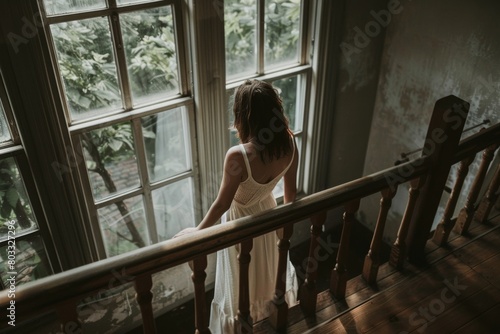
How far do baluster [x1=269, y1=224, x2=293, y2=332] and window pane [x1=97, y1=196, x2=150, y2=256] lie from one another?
5.48 feet

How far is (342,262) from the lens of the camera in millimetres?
1911

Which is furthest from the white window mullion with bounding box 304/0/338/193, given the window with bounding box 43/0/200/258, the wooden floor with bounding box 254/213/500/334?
the wooden floor with bounding box 254/213/500/334

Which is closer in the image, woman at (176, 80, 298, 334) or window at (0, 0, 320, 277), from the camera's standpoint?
woman at (176, 80, 298, 334)

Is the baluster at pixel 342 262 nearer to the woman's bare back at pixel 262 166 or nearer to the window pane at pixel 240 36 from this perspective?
the woman's bare back at pixel 262 166

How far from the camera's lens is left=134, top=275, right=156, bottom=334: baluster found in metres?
1.34

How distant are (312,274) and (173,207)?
182cm

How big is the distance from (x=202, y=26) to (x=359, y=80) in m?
1.64

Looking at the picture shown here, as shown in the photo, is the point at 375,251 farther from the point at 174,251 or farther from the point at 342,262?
the point at 174,251

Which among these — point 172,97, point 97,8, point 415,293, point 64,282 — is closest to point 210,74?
point 172,97

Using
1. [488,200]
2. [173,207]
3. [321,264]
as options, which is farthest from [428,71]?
[173,207]

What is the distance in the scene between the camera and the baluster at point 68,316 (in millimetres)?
1222

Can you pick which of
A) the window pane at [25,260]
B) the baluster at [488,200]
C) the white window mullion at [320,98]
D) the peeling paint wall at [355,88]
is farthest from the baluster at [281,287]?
the peeling paint wall at [355,88]

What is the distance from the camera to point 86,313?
332 centimetres

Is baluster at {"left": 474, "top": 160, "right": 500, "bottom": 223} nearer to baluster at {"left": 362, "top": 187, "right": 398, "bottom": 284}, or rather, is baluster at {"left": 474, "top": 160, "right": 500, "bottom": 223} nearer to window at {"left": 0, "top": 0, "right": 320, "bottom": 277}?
baluster at {"left": 362, "top": 187, "right": 398, "bottom": 284}
